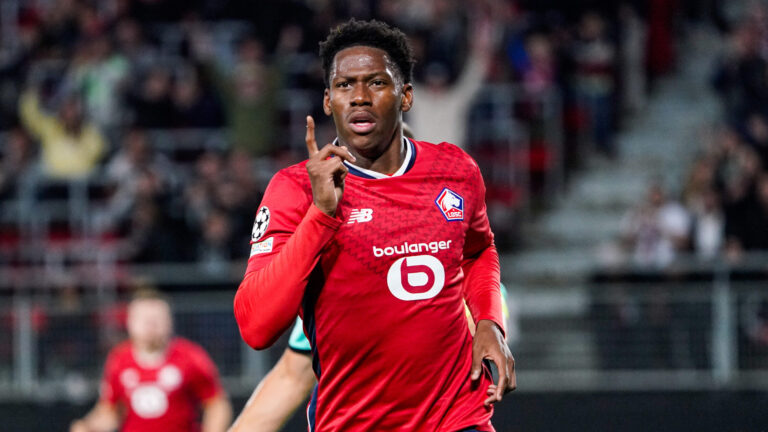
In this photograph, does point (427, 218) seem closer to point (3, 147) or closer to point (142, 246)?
point (142, 246)

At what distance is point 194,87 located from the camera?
14.0m

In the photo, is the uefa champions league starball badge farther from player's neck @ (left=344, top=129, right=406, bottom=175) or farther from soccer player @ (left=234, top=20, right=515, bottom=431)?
player's neck @ (left=344, top=129, right=406, bottom=175)

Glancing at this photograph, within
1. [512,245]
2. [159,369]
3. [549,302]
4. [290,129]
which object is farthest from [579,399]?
[290,129]

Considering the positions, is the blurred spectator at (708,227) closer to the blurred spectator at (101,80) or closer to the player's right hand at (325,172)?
the blurred spectator at (101,80)

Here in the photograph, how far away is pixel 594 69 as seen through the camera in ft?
43.9

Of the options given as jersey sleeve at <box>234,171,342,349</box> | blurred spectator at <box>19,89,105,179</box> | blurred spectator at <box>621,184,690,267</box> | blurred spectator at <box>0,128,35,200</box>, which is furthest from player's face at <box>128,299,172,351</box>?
blurred spectator at <box>0,128,35,200</box>

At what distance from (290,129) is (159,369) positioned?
6838 millimetres

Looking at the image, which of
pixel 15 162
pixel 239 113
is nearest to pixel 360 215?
pixel 239 113

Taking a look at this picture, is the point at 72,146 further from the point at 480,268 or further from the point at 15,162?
the point at 480,268

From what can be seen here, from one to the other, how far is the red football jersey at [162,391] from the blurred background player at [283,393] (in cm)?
307

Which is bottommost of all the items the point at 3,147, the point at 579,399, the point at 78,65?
the point at 579,399

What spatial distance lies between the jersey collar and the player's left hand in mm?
567

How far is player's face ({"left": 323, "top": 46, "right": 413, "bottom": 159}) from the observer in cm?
370

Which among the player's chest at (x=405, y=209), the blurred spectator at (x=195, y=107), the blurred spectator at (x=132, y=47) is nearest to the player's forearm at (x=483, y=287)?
the player's chest at (x=405, y=209)
